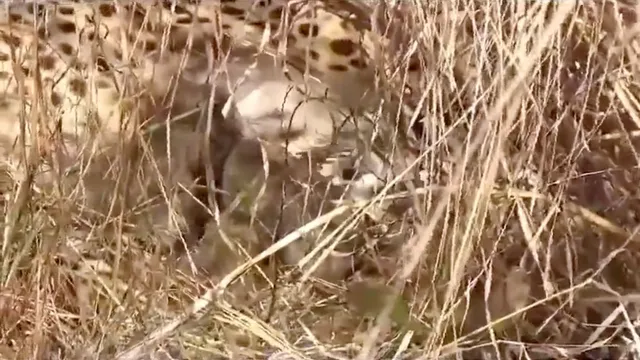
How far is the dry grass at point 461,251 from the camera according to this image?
2.31 ft

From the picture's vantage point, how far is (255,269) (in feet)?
2.54

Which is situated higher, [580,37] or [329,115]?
[580,37]

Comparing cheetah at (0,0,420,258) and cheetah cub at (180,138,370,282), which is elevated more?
cheetah at (0,0,420,258)

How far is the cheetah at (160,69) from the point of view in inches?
29.3

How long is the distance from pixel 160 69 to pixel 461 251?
33 centimetres

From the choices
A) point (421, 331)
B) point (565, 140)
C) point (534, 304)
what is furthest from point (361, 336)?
point (565, 140)

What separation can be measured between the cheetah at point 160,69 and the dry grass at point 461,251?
76 mm

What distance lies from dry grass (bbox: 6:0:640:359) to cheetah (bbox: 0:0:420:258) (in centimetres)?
8

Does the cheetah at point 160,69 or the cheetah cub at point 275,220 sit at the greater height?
the cheetah at point 160,69

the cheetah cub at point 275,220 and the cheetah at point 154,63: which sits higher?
the cheetah at point 154,63

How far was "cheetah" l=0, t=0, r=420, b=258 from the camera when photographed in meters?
0.74

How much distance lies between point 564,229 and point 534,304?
0.08 meters

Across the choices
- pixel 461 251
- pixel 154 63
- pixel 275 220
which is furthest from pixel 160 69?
pixel 461 251

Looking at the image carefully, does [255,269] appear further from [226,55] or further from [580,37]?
[580,37]
